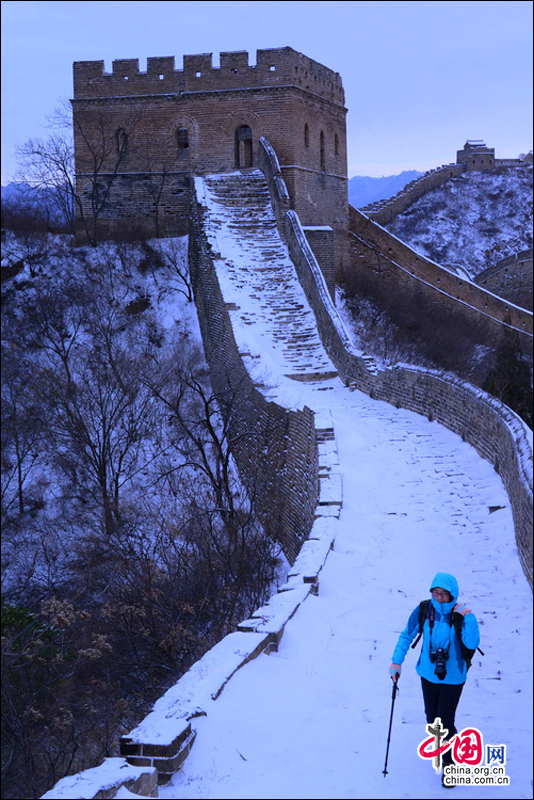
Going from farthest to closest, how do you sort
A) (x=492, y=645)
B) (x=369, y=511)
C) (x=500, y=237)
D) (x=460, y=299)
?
1. (x=500, y=237)
2. (x=460, y=299)
3. (x=369, y=511)
4. (x=492, y=645)

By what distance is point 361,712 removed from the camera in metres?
6.77

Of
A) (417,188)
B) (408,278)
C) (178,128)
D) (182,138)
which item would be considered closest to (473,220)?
(417,188)

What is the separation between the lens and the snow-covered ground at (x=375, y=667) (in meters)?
5.76

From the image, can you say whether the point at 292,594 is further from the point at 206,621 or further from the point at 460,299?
the point at 460,299

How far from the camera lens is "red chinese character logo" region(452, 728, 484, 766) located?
562cm

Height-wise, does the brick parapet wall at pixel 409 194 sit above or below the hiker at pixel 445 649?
above

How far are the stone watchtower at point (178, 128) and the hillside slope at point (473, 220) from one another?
28.2 meters

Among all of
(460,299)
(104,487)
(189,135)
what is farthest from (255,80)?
(104,487)

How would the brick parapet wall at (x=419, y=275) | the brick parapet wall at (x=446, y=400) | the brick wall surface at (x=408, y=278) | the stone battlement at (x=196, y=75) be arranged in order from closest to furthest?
the brick parapet wall at (x=446, y=400) → the stone battlement at (x=196, y=75) → the brick wall surface at (x=408, y=278) → the brick parapet wall at (x=419, y=275)

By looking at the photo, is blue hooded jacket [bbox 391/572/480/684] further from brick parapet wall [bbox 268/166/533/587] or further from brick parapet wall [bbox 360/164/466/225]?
brick parapet wall [bbox 360/164/466/225]

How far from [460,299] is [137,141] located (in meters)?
12.1

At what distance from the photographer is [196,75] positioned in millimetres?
26766

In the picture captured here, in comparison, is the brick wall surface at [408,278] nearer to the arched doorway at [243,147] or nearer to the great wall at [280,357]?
the great wall at [280,357]

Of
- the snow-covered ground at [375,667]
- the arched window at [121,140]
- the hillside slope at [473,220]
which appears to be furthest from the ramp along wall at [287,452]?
the hillside slope at [473,220]
